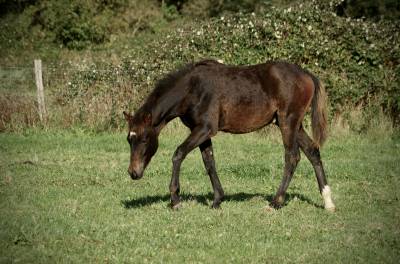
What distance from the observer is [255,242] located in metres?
7.34

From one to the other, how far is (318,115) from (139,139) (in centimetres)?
270

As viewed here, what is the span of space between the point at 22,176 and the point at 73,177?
905 millimetres

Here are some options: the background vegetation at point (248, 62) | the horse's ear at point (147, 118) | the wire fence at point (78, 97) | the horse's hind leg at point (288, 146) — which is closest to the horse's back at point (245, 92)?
the horse's hind leg at point (288, 146)

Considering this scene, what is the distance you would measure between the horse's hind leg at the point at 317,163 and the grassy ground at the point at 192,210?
8.5 inches

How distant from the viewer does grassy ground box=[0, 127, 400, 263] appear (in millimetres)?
6961

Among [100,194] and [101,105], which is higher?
[100,194]

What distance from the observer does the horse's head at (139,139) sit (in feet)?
28.7

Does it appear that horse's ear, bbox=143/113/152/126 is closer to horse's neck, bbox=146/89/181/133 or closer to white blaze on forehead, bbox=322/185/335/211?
horse's neck, bbox=146/89/181/133

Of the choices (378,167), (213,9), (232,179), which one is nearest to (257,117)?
(232,179)

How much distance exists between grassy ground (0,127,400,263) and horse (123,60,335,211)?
2.07ft

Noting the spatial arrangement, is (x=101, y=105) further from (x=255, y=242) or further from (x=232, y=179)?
(x=255, y=242)

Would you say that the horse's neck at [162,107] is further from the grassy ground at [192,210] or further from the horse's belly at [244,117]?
the grassy ground at [192,210]

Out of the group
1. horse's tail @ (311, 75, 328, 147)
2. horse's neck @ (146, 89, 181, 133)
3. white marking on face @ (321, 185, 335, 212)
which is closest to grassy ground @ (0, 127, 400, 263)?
white marking on face @ (321, 185, 335, 212)

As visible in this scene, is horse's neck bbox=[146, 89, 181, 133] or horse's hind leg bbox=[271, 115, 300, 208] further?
horse's hind leg bbox=[271, 115, 300, 208]
